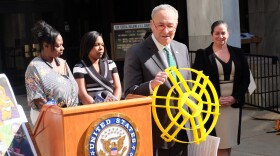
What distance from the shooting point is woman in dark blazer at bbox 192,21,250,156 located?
17.7 ft

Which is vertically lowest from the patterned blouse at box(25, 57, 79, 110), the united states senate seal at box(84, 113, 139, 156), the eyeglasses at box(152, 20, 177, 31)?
the united states senate seal at box(84, 113, 139, 156)

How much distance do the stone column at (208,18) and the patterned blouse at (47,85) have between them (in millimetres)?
4924

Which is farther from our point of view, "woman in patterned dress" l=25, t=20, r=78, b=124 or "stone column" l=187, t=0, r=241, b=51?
"stone column" l=187, t=0, r=241, b=51

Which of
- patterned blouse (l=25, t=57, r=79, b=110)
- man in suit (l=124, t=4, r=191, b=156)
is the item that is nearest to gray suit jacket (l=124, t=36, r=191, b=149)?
man in suit (l=124, t=4, r=191, b=156)

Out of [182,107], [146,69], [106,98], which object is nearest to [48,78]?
[106,98]

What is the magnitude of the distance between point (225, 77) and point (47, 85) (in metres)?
1.99

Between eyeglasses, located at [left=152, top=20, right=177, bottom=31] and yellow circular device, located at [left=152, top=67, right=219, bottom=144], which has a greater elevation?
eyeglasses, located at [left=152, top=20, right=177, bottom=31]

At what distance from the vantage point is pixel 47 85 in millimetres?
4336

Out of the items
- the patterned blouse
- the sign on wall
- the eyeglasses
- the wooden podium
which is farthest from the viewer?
the sign on wall

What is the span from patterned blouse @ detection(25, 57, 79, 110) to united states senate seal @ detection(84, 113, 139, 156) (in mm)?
1316

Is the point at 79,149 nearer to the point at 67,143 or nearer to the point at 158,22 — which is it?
the point at 67,143

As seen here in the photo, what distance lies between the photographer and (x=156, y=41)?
3.81 meters

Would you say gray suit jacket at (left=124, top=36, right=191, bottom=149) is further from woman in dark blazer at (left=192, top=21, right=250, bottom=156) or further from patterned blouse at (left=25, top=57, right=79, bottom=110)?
woman in dark blazer at (left=192, top=21, right=250, bottom=156)

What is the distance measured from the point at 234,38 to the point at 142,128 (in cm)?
596
